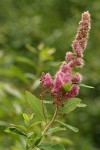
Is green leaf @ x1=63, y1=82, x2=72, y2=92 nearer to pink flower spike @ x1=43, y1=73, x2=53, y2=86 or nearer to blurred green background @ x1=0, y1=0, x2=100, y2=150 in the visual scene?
pink flower spike @ x1=43, y1=73, x2=53, y2=86

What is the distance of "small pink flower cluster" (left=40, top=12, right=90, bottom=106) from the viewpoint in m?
1.55

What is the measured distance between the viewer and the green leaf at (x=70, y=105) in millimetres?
1581

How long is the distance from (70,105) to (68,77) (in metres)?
0.10

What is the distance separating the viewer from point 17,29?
604 centimetres

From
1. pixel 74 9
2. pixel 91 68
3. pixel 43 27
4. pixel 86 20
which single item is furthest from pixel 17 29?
pixel 86 20

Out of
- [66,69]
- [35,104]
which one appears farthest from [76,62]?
[35,104]

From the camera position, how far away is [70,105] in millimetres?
1591

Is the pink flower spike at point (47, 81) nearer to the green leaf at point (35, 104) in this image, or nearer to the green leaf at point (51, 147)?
the green leaf at point (35, 104)

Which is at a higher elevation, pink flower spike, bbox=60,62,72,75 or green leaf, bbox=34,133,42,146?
pink flower spike, bbox=60,62,72,75

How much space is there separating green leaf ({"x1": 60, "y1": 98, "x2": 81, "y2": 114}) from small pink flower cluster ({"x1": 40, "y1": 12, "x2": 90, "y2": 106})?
0.02 meters

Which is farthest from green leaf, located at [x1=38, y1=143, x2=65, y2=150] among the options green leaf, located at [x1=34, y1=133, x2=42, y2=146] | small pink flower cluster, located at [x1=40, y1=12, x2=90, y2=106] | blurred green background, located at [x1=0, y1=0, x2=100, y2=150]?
blurred green background, located at [x1=0, y1=0, x2=100, y2=150]

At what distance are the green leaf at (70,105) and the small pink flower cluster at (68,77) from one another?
2 cm

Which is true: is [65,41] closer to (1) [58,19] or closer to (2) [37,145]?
(1) [58,19]

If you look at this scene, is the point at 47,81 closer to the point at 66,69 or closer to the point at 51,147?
the point at 66,69
